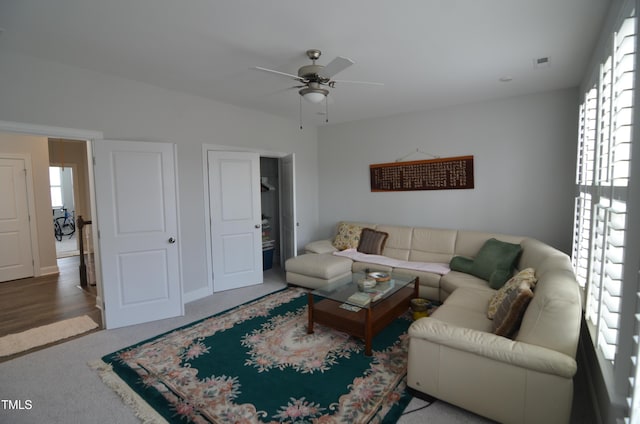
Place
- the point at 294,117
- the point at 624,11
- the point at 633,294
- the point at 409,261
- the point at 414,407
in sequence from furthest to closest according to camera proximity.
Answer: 1. the point at 294,117
2. the point at 409,261
3. the point at 414,407
4. the point at 624,11
5. the point at 633,294

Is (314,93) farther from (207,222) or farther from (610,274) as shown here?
(207,222)

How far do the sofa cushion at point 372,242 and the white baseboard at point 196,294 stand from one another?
7.89ft

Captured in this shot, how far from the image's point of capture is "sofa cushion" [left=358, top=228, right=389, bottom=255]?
4828 millimetres

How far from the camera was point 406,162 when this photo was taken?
4.96 meters

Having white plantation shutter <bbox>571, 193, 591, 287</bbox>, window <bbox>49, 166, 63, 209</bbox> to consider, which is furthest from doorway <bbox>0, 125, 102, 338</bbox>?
white plantation shutter <bbox>571, 193, 591, 287</bbox>

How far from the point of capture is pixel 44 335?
3.11 m

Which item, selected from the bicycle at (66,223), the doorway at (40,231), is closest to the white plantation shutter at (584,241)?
the doorway at (40,231)

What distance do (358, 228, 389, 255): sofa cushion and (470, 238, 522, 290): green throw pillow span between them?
142 cm

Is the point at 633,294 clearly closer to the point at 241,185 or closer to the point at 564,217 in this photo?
the point at 564,217

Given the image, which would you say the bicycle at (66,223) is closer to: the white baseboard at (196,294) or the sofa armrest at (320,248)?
the white baseboard at (196,294)

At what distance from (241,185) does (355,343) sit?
2.83 meters

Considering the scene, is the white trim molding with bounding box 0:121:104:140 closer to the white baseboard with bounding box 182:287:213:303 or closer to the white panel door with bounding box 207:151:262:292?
the white panel door with bounding box 207:151:262:292

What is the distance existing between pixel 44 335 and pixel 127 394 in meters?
1.67

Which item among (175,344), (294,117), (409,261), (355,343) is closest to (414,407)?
(355,343)
